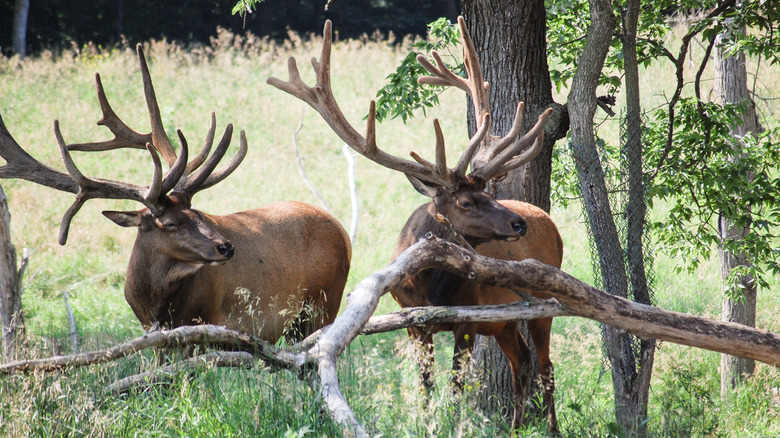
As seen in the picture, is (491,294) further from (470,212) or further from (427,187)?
(427,187)

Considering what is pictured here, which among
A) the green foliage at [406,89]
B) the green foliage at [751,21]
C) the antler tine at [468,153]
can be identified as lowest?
the antler tine at [468,153]

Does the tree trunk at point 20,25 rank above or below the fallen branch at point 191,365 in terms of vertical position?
above

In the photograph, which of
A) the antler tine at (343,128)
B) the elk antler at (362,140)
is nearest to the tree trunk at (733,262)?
the elk antler at (362,140)

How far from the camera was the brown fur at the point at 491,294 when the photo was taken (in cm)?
527

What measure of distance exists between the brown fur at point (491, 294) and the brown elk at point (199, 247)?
779 mm

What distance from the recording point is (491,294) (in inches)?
222

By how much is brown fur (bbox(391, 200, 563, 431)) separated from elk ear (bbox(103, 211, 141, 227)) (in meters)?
1.92

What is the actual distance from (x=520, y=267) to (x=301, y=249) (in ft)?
9.09

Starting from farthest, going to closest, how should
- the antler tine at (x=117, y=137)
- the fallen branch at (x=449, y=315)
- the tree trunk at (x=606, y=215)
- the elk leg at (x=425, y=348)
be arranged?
the antler tine at (x=117, y=137)
the tree trunk at (x=606, y=215)
the elk leg at (x=425, y=348)
the fallen branch at (x=449, y=315)

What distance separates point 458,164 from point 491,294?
103 cm

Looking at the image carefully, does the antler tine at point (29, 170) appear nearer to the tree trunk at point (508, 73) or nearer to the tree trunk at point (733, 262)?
the tree trunk at point (508, 73)

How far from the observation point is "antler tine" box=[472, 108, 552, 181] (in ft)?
18.2

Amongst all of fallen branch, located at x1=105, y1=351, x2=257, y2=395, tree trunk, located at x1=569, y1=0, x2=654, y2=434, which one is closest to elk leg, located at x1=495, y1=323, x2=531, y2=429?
tree trunk, located at x1=569, y1=0, x2=654, y2=434

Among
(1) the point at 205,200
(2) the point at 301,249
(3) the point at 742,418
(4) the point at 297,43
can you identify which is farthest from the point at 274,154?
(3) the point at 742,418
